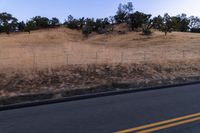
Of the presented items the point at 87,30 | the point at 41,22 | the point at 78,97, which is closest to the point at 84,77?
the point at 78,97

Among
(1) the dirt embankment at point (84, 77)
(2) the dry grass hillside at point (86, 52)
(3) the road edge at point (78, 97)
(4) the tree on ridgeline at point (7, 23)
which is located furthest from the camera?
(4) the tree on ridgeline at point (7, 23)

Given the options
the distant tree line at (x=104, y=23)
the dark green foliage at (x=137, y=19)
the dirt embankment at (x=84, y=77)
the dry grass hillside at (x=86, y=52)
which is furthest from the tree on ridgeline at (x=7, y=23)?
the dirt embankment at (x=84, y=77)

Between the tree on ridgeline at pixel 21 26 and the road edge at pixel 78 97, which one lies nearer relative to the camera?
the road edge at pixel 78 97

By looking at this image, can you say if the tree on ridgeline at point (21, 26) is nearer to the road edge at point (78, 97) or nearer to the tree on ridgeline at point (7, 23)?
the tree on ridgeline at point (7, 23)

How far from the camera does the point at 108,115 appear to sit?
692 centimetres

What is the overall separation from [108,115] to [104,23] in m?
59.5

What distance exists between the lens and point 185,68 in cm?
1670

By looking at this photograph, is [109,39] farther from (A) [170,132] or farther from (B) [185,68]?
(A) [170,132]

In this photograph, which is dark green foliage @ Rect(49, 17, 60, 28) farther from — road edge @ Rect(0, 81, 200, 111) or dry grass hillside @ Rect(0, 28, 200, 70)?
road edge @ Rect(0, 81, 200, 111)

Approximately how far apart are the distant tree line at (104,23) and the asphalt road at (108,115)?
1702 inches

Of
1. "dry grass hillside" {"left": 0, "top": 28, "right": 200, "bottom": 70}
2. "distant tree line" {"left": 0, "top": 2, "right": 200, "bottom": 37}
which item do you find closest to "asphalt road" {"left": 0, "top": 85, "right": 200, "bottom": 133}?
"dry grass hillside" {"left": 0, "top": 28, "right": 200, "bottom": 70}

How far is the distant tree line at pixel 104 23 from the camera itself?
52.9m

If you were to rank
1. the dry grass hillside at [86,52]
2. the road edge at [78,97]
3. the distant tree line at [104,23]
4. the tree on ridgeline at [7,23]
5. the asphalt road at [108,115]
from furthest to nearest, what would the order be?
the tree on ridgeline at [7,23] < the distant tree line at [104,23] < the dry grass hillside at [86,52] < the road edge at [78,97] < the asphalt road at [108,115]

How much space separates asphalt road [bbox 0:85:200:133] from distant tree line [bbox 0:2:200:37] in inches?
1702
